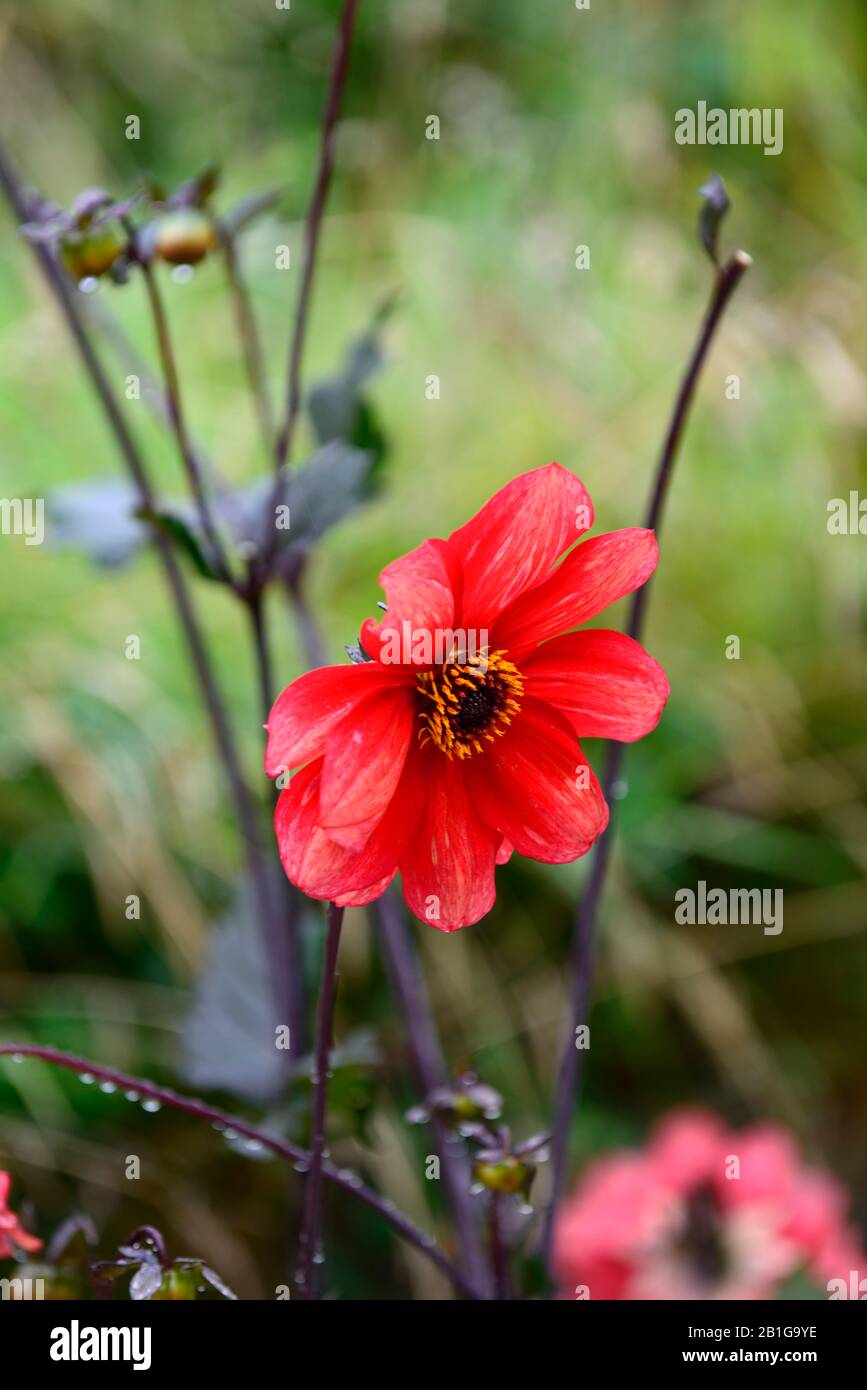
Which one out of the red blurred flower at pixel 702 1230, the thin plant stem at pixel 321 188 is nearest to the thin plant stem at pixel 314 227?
the thin plant stem at pixel 321 188

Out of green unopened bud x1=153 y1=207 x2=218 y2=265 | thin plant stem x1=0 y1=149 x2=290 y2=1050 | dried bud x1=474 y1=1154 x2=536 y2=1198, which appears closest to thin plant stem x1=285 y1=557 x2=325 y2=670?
thin plant stem x1=0 y1=149 x2=290 y2=1050

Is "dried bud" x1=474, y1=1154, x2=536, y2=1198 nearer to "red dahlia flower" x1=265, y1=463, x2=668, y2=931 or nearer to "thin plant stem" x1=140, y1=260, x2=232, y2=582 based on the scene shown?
"red dahlia flower" x1=265, y1=463, x2=668, y2=931

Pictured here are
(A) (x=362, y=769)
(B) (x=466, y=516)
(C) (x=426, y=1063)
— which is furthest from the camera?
(B) (x=466, y=516)

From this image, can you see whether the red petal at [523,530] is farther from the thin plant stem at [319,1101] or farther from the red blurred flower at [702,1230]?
the red blurred flower at [702,1230]

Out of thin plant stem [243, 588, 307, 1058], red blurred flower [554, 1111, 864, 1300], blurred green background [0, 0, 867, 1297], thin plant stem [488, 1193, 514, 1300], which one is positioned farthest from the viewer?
blurred green background [0, 0, 867, 1297]

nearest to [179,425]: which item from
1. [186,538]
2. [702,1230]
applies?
[186,538]

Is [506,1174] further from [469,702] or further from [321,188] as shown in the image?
[321,188]

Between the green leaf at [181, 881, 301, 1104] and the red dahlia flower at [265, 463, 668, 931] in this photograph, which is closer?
the red dahlia flower at [265, 463, 668, 931]
